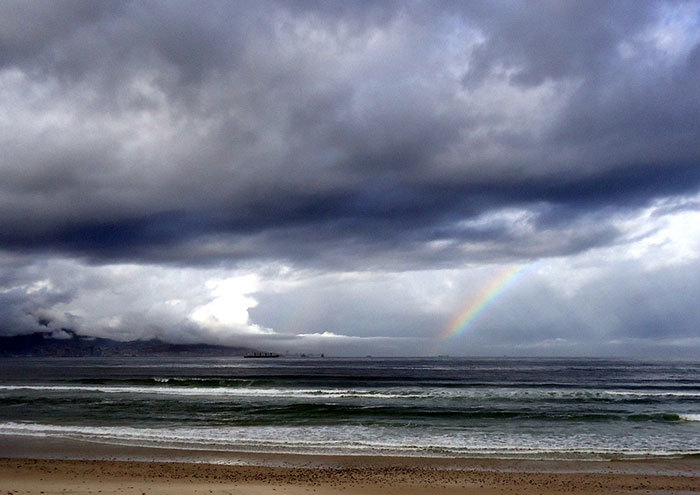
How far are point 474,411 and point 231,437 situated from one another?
625 inches

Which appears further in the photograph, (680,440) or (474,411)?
(474,411)

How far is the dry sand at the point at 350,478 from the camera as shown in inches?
560

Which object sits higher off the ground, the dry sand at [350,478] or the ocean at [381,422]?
the dry sand at [350,478]

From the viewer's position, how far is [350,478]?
1584cm

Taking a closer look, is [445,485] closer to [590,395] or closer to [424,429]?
[424,429]

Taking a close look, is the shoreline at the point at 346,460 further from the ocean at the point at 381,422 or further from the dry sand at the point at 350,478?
the ocean at the point at 381,422

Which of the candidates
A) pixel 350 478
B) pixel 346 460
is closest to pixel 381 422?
pixel 346 460

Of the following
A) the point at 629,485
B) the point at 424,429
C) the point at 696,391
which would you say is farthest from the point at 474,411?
the point at 696,391

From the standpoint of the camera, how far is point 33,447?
2142 cm

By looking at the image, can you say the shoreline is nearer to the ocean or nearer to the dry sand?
the dry sand

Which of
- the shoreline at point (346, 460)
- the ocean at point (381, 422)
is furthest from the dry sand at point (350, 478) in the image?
the ocean at point (381, 422)

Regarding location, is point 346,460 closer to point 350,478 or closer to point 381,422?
point 350,478

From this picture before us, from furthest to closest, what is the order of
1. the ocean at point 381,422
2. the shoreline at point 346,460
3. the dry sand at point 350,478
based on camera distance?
1. the ocean at point 381,422
2. the shoreline at point 346,460
3. the dry sand at point 350,478

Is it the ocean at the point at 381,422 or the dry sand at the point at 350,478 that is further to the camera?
the ocean at the point at 381,422
